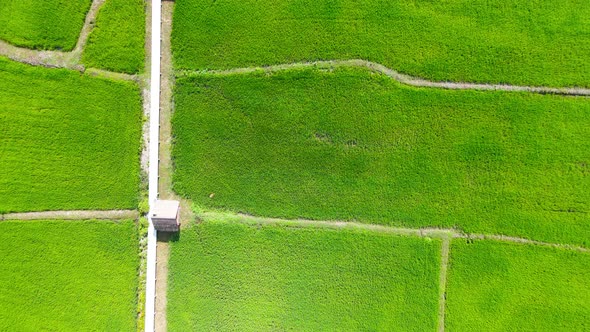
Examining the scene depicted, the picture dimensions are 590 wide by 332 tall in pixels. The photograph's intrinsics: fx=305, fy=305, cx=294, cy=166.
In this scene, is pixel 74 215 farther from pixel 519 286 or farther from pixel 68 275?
pixel 519 286

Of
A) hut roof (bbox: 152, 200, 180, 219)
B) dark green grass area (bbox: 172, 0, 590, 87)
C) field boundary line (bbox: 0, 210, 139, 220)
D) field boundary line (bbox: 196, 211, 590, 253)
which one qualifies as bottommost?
field boundary line (bbox: 0, 210, 139, 220)

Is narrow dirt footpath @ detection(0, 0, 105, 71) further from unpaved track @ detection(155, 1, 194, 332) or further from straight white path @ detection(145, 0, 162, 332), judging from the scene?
unpaved track @ detection(155, 1, 194, 332)

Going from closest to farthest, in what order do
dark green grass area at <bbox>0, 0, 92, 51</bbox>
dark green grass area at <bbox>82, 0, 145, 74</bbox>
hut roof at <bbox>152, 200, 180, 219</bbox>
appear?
hut roof at <bbox>152, 200, 180, 219</bbox>
dark green grass area at <bbox>0, 0, 92, 51</bbox>
dark green grass area at <bbox>82, 0, 145, 74</bbox>

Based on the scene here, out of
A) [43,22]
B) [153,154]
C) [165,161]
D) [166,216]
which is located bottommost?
[166,216]

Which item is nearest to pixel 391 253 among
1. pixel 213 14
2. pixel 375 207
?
pixel 375 207

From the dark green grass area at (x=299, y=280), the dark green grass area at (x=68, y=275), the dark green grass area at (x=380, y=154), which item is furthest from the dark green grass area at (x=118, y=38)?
the dark green grass area at (x=299, y=280)

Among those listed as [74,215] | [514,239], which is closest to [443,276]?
[514,239]

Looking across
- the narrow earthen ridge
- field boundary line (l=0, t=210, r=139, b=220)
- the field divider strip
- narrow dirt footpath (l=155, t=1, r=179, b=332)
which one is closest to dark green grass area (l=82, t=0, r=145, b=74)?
the narrow earthen ridge

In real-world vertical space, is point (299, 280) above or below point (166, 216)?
below
